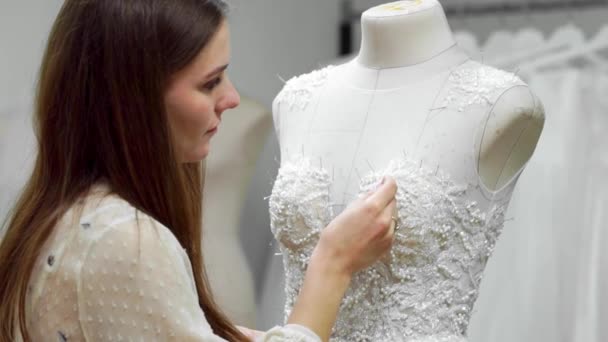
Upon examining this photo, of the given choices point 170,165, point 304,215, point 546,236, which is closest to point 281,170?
point 304,215

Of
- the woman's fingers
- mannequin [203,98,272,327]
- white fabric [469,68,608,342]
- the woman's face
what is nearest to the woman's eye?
the woman's face

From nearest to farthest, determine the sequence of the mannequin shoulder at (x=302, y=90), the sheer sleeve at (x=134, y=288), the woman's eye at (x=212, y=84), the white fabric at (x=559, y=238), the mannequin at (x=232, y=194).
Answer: the sheer sleeve at (x=134, y=288)
the woman's eye at (x=212, y=84)
the mannequin shoulder at (x=302, y=90)
the white fabric at (x=559, y=238)
the mannequin at (x=232, y=194)

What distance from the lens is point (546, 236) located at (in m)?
2.46

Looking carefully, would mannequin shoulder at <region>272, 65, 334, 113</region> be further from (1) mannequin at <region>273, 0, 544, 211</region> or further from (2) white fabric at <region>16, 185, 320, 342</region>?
(2) white fabric at <region>16, 185, 320, 342</region>

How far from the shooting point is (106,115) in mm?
1216

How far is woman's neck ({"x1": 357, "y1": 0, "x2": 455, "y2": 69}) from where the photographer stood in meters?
1.62

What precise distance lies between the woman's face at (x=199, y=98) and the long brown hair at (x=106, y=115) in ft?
0.05

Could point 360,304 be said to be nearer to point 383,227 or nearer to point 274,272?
point 383,227

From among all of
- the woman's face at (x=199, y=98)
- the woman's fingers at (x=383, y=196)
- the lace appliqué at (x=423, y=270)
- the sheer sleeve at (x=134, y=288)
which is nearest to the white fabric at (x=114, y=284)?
the sheer sleeve at (x=134, y=288)

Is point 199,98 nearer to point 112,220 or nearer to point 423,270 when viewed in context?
point 112,220

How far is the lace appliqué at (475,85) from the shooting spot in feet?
5.20

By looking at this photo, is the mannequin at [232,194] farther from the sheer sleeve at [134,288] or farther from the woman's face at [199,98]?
the sheer sleeve at [134,288]

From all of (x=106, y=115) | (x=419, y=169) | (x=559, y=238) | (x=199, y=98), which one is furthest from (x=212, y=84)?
(x=559, y=238)

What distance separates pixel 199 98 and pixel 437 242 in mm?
Result: 517
